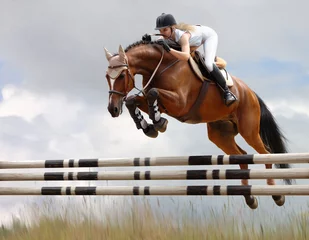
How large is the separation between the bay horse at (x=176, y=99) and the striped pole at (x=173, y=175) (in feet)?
1.25

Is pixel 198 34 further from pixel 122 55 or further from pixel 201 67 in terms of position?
pixel 122 55

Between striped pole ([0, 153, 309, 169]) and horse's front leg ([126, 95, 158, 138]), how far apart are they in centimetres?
24

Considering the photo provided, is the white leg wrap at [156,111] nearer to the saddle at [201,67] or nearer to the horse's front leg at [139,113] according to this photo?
the horse's front leg at [139,113]

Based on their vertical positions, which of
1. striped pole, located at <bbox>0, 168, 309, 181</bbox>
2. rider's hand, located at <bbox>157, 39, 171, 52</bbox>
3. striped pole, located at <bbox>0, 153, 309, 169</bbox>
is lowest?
striped pole, located at <bbox>0, 168, 309, 181</bbox>

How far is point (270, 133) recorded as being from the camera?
670 cm

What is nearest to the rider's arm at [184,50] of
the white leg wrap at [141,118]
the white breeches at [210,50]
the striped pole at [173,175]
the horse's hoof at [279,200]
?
the white breeches at [210,50]

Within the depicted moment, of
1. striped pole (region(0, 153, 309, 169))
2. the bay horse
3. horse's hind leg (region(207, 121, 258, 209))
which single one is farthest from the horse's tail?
striped pole (region(0, 153, 309, 169))

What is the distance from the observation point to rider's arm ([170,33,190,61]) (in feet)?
17.6

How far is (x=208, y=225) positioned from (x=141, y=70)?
1507mm

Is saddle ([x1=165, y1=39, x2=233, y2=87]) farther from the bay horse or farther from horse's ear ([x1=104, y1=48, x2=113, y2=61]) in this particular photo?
horse's ear ([x1=104, y1=48, x2=113, y2=61])

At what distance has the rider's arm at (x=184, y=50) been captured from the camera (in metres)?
5.36

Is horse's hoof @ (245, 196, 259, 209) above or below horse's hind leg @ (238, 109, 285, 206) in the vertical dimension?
below

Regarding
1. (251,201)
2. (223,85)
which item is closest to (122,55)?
(223,85)

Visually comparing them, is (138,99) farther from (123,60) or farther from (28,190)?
(28,190)
